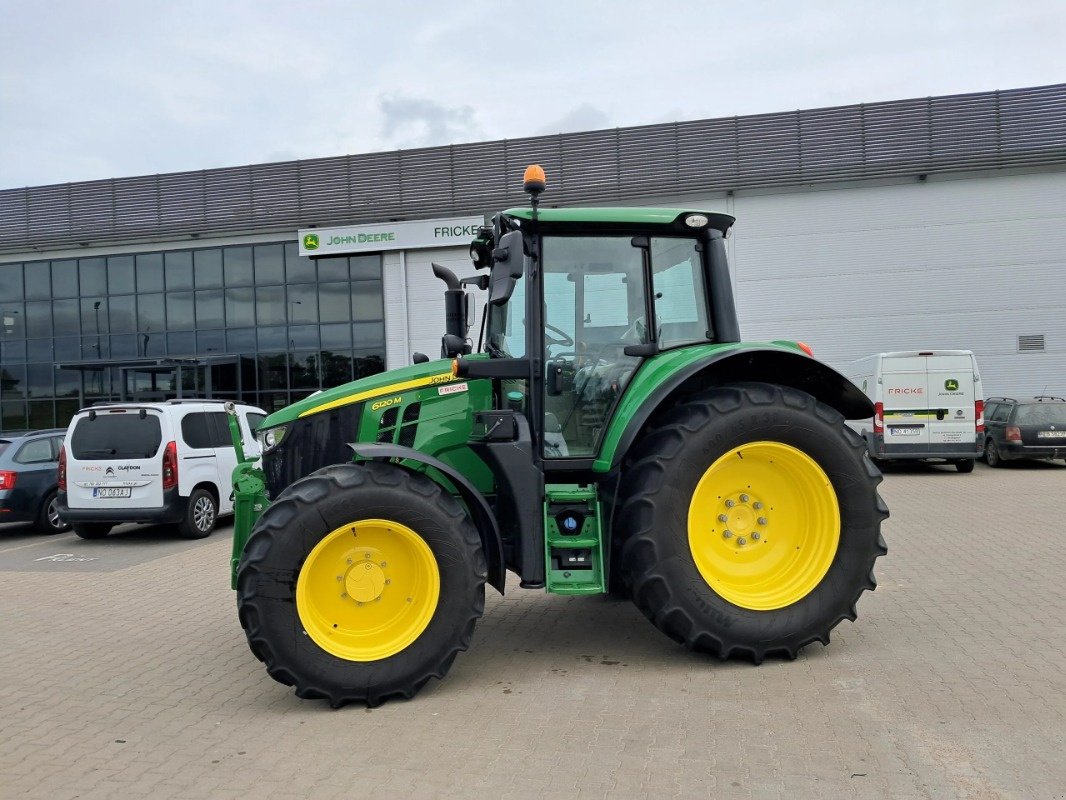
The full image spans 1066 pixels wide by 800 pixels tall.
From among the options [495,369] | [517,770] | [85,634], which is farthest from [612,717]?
[85,634]

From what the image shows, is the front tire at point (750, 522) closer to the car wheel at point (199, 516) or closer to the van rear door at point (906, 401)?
the car wheel at point (199, 516)

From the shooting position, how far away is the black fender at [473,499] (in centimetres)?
448

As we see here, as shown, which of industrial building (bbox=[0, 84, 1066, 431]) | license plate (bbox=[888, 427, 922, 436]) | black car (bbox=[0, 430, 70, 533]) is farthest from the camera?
industrial building (bbox=[0, 84, 1066, 431])

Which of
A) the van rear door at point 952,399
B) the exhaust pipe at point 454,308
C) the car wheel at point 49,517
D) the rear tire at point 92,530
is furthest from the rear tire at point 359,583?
the van rear door at point 952,399

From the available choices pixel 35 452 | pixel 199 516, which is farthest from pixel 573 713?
pixel 35 452

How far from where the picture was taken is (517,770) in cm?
359

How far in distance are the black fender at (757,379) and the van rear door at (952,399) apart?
11.7 metres

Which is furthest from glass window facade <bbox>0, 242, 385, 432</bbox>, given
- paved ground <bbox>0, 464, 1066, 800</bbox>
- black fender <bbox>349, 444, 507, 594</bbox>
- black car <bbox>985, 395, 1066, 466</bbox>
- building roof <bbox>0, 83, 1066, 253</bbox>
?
black fender <bbox>349, 444, 507, 594</bbox>

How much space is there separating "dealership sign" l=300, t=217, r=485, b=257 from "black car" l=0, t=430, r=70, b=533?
41.2 ft

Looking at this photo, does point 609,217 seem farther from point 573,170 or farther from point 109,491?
point 573,170

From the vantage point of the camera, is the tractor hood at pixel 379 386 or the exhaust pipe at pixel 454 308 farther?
the exhaust pipe at pixel 454 308

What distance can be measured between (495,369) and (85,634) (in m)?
3.86

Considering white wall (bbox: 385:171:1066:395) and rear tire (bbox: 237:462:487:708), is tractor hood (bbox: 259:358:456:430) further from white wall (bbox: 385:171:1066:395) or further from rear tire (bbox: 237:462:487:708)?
white wall (bbox: 385:171:1066:395)

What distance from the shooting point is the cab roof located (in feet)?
16.4
